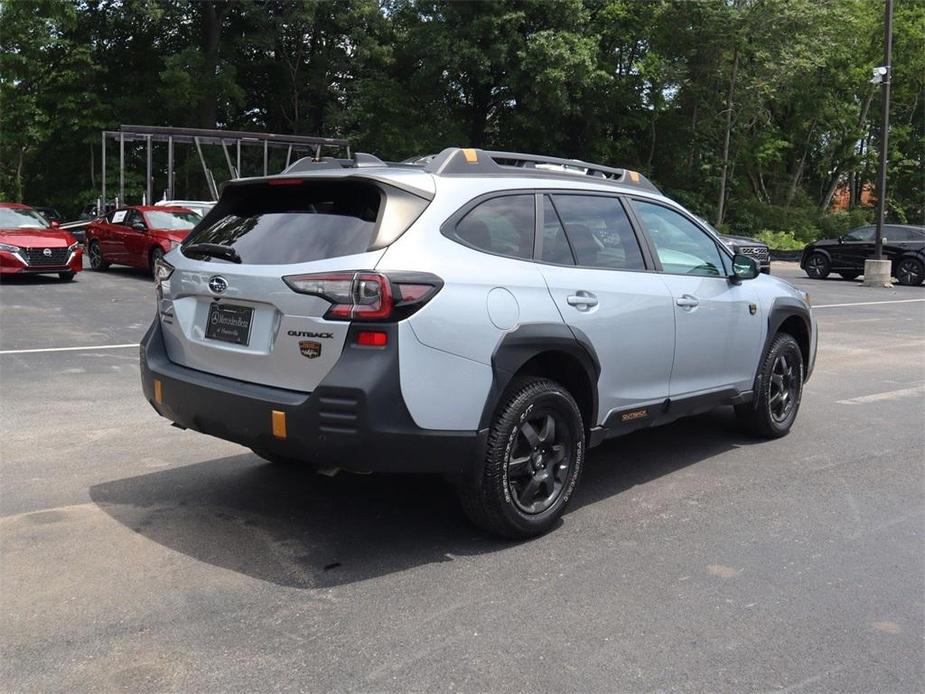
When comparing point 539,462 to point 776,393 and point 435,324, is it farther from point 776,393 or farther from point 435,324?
point 776,393

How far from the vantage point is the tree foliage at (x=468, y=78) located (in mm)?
32688

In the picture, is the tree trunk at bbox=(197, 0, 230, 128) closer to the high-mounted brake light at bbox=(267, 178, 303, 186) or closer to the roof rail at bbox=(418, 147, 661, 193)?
the roof rail at bbox=(418, 147, 661, 193)

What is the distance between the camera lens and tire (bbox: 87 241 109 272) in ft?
66.8

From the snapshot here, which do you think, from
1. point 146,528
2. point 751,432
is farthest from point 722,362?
point 146,528

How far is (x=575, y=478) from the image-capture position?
4559 millimetres

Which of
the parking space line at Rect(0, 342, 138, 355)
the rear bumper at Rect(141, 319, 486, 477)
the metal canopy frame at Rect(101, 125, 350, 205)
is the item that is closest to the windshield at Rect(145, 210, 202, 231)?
the parking space line at Rect(0, 342, 138, 355)

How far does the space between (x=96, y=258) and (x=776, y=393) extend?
17949mm

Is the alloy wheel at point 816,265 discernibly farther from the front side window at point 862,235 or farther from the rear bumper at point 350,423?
the rear bumper at point 350,423

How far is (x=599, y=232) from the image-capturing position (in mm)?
4996

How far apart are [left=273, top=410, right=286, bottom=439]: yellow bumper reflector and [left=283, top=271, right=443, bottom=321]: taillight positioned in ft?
1.58

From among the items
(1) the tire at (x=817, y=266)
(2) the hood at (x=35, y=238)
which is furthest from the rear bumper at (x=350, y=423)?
(1) the tire at (x=817, y=266)

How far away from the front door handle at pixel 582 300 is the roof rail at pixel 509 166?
0.75 m

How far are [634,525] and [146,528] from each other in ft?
8.20

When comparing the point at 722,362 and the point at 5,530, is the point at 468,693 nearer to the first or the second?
the point at 5,530
